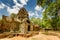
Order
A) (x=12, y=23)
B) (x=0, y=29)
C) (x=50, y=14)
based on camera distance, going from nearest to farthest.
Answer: (x=0, y=29) < (x=12, y=23) < (x=50, y=14)

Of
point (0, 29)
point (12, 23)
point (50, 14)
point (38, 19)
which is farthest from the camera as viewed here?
point (38, 19)

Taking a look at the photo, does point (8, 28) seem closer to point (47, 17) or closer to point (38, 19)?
point (47, 17)

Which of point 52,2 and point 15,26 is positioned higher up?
point 52,2

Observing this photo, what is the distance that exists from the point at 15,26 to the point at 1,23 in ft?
10.1

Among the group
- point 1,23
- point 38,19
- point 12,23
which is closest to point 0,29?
point 1,23

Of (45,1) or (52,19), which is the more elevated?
(45,1)

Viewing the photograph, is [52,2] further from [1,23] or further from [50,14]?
[1,23]

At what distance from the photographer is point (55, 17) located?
23344 millimetres

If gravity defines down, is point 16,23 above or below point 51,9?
below

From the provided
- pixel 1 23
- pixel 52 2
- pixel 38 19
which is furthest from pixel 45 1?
pixel 38 19

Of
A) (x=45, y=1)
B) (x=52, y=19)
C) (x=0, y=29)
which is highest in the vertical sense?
(x=45, y=1)

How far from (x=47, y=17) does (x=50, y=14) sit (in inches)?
41.9

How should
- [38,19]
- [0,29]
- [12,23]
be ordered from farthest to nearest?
[38,19] → [12,23] → [0,29]

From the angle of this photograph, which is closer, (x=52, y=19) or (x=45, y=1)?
(x=45, y=1)
